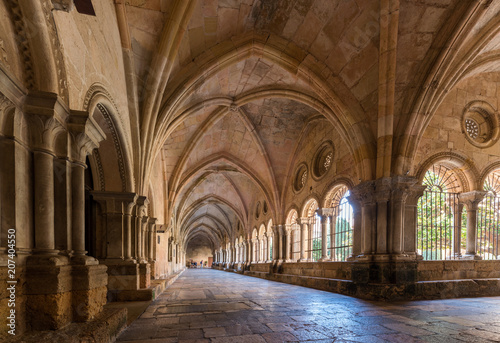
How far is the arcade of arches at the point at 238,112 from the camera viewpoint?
2424 mm

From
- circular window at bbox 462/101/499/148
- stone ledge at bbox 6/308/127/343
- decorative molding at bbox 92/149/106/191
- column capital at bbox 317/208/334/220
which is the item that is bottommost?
stone ledge at bbox 6/308/127/343

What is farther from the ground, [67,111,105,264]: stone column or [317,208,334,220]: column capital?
[67,111,105,264]: stone column

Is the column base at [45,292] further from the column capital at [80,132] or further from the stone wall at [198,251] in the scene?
the stone wall at [198,251]

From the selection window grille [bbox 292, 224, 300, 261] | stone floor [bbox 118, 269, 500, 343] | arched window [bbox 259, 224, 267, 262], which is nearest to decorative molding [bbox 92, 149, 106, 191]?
stone floor [bbox 118, 269, 500, 343]

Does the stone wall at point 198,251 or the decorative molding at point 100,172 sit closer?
the decorative molding at point 100,172

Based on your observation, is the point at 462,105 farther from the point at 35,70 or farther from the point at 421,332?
the point at 35,70

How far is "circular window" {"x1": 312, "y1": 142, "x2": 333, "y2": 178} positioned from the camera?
9855 millimetres

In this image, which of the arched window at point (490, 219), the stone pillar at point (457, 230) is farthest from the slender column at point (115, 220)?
the arched window at point (490, 219)

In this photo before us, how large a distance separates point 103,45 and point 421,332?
5.44 metres

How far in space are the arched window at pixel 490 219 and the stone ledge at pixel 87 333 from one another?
856 centimetres

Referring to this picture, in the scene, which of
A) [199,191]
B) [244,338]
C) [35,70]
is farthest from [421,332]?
[199,191]

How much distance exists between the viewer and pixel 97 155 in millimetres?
5277

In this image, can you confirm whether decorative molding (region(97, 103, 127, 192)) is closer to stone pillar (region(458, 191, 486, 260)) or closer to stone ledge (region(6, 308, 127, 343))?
stone ledge (region(6, 308, 127, 343))

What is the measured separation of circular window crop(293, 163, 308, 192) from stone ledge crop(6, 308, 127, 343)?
9.07 meters
